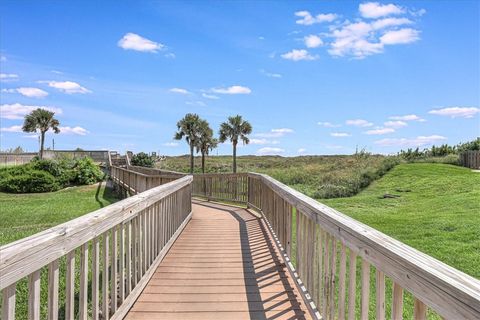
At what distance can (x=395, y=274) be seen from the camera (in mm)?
1855

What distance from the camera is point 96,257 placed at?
285 cm

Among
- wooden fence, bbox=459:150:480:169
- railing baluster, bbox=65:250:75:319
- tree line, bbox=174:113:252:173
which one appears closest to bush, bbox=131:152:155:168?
tree line, bbox=174:113:252:173

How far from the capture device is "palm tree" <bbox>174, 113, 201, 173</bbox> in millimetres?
43844

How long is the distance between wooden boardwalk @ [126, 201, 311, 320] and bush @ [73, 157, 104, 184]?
2216cm

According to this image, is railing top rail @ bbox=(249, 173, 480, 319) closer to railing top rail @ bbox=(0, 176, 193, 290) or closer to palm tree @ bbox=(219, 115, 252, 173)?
railing top rail @ bbox=(0, 176, 193, 290)

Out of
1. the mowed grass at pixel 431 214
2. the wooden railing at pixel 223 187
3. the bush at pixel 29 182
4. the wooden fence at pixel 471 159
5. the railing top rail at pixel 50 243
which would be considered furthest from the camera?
the wooden fence at pixel 471 159

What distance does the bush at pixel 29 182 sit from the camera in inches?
941

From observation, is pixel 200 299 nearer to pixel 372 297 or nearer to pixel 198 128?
pixel 372 297

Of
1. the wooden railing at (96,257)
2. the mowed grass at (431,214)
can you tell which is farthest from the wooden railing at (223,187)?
the wooden railing at (96,257)

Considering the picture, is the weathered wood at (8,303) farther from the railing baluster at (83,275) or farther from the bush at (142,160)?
the bush at (142,160)

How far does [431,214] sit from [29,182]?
22.8 metres

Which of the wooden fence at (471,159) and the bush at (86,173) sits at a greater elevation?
the wooden fence at (471,159)

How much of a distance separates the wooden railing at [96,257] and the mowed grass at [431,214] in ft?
15.2

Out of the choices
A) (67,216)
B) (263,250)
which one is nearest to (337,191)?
(67,216)
